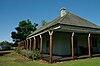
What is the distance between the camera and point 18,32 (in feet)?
176

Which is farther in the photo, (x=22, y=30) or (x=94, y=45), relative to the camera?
(x=22, y=30)

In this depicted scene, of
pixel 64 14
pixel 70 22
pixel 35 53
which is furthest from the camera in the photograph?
pixel 64 14

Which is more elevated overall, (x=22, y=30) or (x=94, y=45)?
(x=22, y=30)

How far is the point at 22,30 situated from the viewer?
176 ft

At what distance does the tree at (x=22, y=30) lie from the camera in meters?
52.5

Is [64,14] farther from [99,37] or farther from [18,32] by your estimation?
[18,32]

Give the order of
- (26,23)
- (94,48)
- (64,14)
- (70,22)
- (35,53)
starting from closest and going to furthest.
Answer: (35,53) → (70,22) → (94,48) → (64,14) → (26,23)

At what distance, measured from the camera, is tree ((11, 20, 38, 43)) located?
5253 centimetres

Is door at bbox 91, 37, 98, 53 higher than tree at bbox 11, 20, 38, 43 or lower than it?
lower

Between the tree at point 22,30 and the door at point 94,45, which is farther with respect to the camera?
the tree at point 22,30

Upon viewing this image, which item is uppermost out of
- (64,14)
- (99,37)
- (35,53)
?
(64,14)

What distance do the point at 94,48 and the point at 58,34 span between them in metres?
7.22

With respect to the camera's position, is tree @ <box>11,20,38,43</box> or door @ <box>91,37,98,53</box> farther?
tree @ <box>11,20,38,43</box>

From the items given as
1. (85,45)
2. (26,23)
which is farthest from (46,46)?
(26,23)
